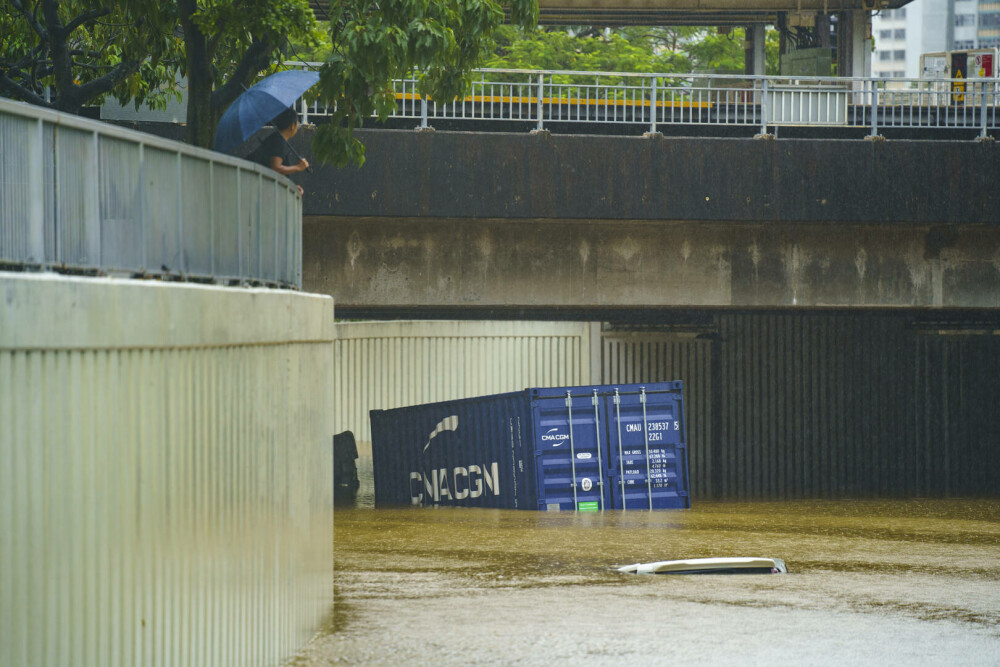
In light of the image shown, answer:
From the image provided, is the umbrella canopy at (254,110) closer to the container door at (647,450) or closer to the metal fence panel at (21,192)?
the metal fence panel at (21,192)

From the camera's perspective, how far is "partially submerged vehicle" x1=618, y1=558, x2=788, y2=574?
12625 mm

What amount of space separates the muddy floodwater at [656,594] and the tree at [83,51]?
6.24 m

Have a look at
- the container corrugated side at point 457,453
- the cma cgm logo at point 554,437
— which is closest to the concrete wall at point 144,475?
the cma cgm logo at point 554,437

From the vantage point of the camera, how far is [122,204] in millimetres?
6715

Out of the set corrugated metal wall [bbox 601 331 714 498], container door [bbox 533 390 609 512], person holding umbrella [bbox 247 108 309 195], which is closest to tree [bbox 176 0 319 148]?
person holding umbrella [bbox 247 108 309 195]

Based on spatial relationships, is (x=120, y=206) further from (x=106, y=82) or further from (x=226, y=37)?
(x=106, y=82)

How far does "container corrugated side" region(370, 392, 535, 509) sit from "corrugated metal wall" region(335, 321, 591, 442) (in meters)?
4.23

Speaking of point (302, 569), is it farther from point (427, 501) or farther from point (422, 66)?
point (427, 501)

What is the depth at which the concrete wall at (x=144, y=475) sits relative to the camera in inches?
201

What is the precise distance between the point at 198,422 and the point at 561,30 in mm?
42070

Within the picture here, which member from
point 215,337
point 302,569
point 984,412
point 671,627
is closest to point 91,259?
point 215,337

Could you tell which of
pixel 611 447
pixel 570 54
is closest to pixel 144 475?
pixel 611 447

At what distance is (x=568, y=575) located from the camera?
41.1 ft

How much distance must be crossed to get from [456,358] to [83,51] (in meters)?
11.8
